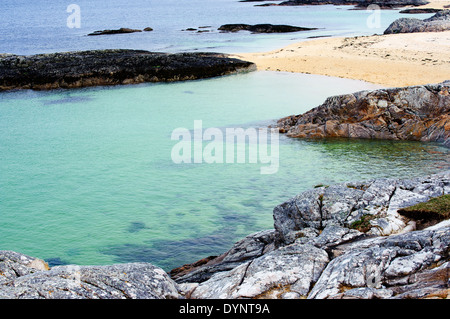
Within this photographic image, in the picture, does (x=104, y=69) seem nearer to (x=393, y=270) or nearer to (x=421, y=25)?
(x=421, y=25)

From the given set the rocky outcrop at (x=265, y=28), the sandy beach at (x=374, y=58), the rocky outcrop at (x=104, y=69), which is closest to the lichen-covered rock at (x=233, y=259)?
the sandy beach at (x=374, y=58)

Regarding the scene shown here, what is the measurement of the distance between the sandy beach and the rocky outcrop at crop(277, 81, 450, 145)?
353 inches

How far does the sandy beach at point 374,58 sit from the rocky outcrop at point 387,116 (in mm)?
8956

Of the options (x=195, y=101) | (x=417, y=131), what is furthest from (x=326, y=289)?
(x=195, y=101)

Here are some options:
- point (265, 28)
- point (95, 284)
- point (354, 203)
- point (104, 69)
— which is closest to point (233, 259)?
point (354, 203)

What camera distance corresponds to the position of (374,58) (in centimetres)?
4084

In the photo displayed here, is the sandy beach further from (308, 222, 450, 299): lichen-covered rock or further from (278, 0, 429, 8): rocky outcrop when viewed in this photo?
(278, 0, 429, 8): rocky outcrop

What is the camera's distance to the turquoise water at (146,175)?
13828 mm

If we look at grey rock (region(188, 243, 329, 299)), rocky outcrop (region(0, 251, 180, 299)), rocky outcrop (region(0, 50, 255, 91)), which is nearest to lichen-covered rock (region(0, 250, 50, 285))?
rocky outcrop (region(0, 251, 180, 299))

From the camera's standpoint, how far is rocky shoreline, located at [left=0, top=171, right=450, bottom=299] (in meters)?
7.05

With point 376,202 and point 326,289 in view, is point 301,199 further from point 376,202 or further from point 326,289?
point 326,289

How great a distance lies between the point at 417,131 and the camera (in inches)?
883

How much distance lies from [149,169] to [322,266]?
12910 mm

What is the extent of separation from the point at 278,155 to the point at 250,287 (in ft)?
45.1
